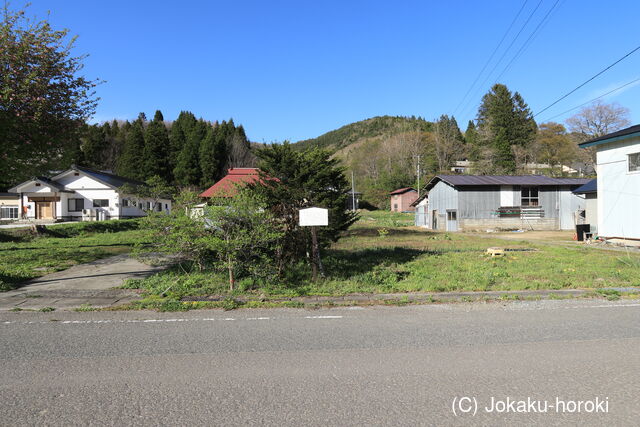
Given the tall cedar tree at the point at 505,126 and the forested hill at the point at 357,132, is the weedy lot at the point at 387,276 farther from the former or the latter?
the forested hill at the point at 357,132

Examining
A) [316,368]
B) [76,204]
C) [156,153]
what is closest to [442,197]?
[316,368]

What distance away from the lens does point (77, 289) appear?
7773mm

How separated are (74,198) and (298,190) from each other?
36419 millimetres

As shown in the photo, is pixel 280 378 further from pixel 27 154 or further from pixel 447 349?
pixel 27 154

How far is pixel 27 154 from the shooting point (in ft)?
35.2

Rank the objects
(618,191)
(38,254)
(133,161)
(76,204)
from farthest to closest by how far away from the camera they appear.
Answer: (133,161) → (76,204) → (618,191) → (38,254)

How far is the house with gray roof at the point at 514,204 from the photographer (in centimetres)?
2973

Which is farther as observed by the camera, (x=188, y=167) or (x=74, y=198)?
(x=188, y=167)

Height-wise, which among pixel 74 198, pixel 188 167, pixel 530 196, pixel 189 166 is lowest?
pixel 530 196

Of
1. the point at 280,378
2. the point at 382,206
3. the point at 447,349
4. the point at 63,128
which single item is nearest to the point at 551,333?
the point at 447,349

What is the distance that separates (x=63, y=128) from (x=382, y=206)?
2269 inches

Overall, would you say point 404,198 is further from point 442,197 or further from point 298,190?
point 298,190

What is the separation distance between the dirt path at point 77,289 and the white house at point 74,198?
27154 mm

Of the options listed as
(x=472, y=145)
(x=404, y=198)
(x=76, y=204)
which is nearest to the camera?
(x=76, y=204)
